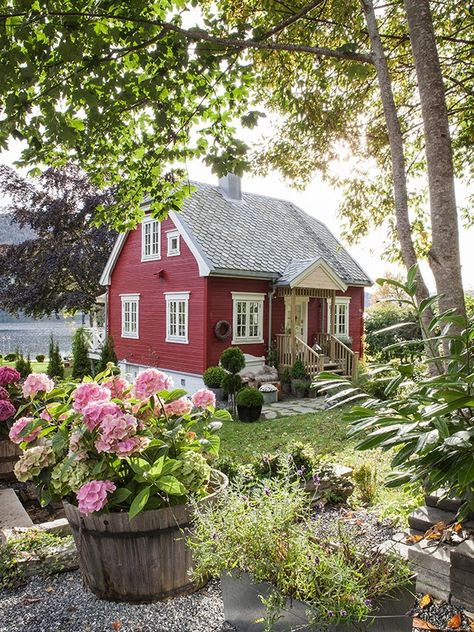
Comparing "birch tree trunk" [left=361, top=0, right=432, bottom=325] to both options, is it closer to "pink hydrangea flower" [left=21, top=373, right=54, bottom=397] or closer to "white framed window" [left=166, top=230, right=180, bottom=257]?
"pink hydrangea flower" [left=21, top=373, right=54, bottom=397]

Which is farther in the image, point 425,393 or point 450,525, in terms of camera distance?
point 450,525

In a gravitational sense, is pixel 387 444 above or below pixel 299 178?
below

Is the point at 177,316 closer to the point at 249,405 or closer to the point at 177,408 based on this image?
the point at 249,405

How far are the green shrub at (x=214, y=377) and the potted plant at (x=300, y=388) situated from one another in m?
2.36

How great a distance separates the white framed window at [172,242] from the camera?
47.3 feet

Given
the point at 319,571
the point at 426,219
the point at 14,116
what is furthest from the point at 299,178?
the point at 319,571

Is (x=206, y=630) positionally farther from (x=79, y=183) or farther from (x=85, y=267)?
(x=79, y=183)

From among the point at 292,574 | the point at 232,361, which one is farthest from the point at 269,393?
the point at 292,574

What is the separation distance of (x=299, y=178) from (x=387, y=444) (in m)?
5.68

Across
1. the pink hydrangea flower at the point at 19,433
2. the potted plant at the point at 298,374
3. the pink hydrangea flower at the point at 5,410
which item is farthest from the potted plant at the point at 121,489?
the potted plant at the point at 298,374

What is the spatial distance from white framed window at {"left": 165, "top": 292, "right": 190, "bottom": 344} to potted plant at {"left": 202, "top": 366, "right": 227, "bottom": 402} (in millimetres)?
1933

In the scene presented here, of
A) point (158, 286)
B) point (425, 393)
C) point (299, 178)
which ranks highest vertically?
point (299, 178)

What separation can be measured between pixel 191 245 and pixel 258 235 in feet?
10.7

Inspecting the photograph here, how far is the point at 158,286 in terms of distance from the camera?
15453 mm
